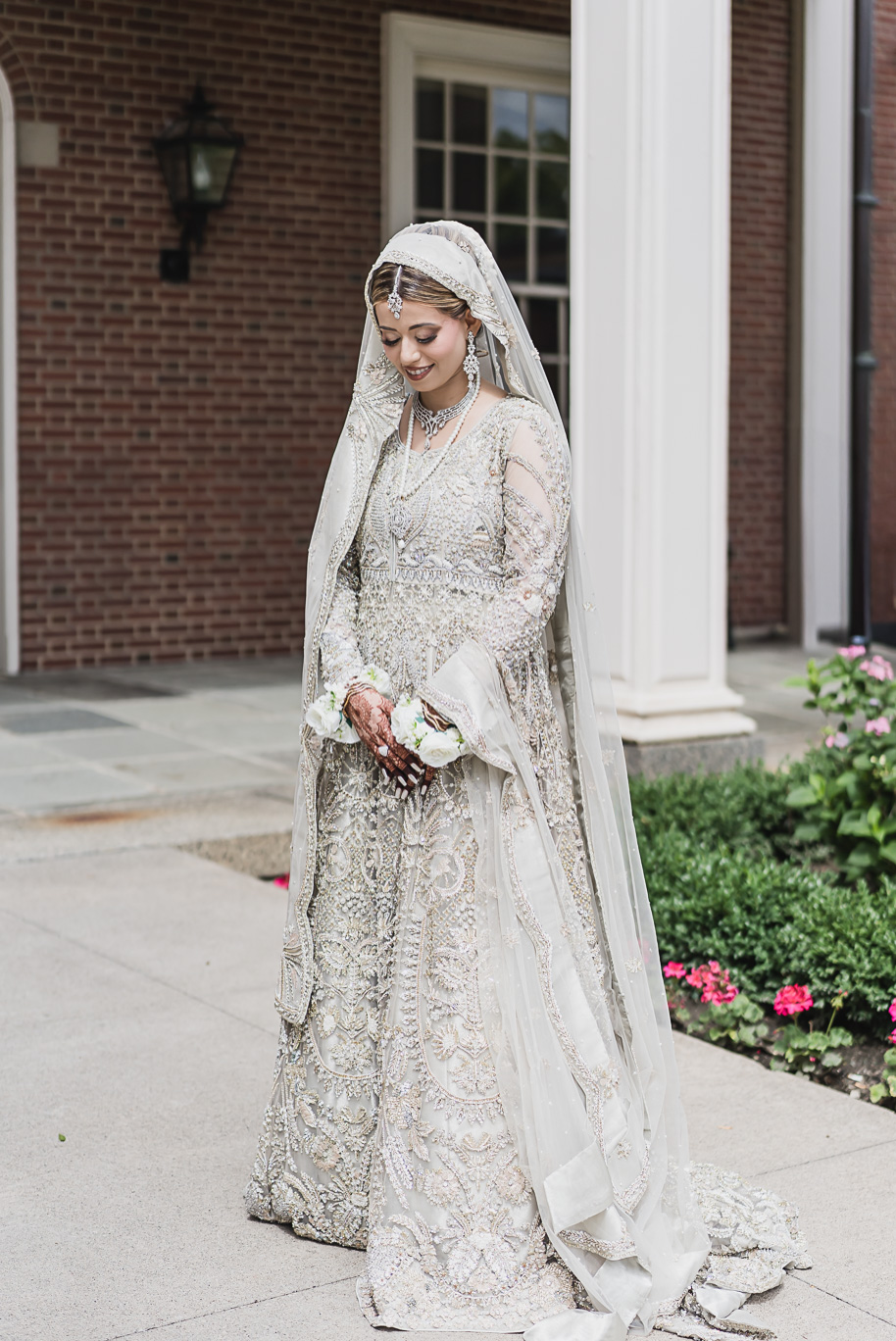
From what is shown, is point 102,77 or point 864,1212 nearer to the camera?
point 864,1212

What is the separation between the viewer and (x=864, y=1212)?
307 cm

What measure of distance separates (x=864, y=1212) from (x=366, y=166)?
8.62 metres

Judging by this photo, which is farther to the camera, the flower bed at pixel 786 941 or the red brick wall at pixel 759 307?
the red brick wall at pixel 759 307

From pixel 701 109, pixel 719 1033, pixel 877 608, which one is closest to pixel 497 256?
pixel 877 608

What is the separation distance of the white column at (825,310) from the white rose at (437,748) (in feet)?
30.6

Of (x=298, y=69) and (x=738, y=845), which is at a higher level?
(x=298, y=69)

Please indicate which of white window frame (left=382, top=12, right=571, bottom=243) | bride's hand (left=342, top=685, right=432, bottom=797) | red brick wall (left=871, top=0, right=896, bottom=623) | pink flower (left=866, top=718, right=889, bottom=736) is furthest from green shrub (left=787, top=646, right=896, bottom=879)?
red brick wall (left=871, top=0, right=896, bottom=623)

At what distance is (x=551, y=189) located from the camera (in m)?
11.2

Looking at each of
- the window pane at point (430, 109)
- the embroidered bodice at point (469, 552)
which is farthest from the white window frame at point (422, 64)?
the embroidered bodice at point (469, 552)

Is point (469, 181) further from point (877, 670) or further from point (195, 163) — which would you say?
point (877, 670)

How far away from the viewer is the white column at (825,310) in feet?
37.7

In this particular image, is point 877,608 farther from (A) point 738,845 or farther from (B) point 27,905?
(B) point 27,905

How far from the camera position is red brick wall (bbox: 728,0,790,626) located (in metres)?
11.5

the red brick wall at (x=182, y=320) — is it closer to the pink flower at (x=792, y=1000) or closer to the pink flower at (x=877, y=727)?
the pink flower at (x=877, y=727)
